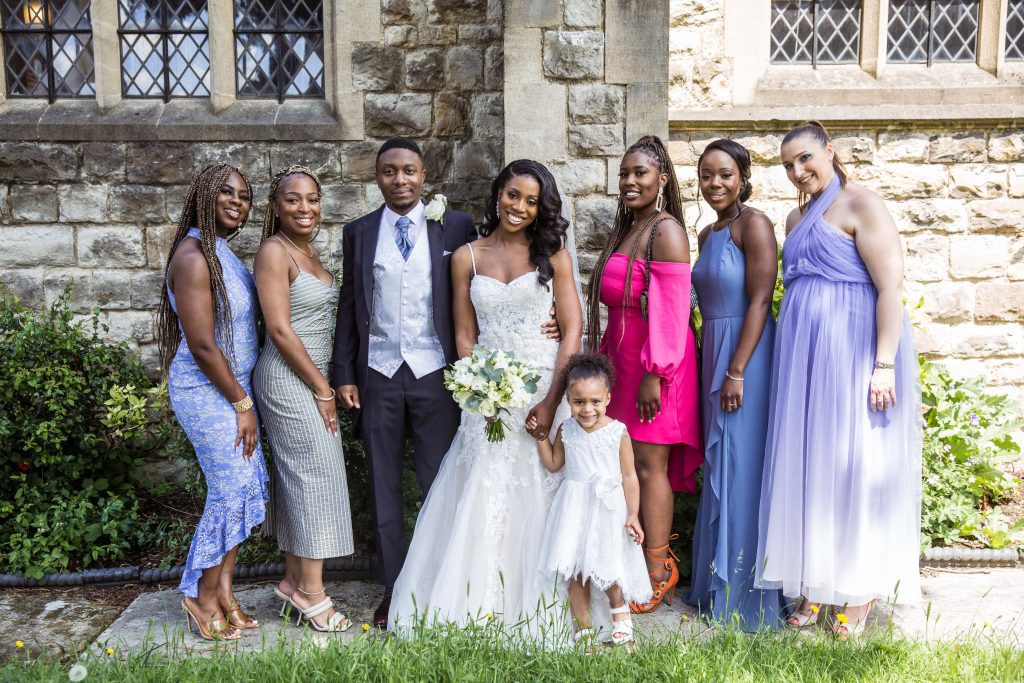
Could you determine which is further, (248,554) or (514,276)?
(248,554)

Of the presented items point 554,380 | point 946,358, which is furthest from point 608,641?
point 946,358

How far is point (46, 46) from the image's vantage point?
19.9ft

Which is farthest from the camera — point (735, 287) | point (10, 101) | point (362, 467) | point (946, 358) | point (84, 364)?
point (946, 358)

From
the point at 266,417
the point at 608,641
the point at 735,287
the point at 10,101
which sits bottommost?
the point at 608,641

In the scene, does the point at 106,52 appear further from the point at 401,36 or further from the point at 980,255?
the point at 980,255

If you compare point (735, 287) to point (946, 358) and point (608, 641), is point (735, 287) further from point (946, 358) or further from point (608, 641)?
point (946, 358)

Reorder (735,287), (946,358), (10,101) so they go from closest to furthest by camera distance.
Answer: (735,287) < (10,101) < (946,358)

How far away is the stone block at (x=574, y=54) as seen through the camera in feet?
15.0

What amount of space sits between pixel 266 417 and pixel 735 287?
2.22 meters

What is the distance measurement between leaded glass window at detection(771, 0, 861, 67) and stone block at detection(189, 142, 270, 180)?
3954 mm

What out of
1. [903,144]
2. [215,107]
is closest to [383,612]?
[215,107]

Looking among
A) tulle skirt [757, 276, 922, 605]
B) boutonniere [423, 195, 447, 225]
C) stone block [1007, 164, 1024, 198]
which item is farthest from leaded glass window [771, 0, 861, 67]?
boutonniere [423, 195, 447, 225]

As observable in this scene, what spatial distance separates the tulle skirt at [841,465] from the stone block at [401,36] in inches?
135

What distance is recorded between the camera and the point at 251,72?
6047 mm
